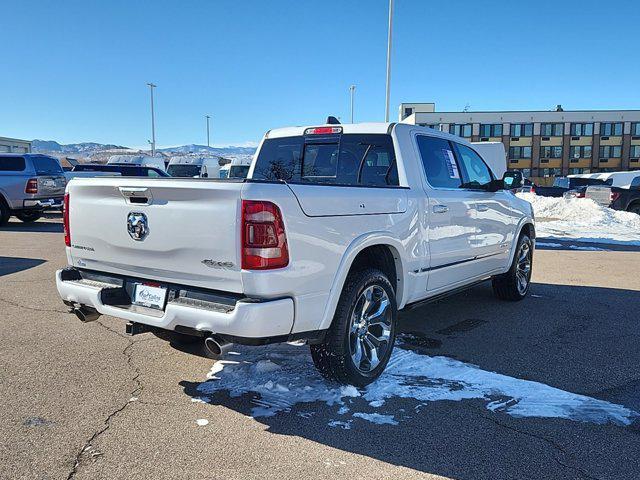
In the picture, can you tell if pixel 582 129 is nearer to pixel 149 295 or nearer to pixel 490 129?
pixel 490 129

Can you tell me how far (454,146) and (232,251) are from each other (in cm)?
332

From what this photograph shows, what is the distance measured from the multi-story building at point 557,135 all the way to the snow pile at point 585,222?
145 feet

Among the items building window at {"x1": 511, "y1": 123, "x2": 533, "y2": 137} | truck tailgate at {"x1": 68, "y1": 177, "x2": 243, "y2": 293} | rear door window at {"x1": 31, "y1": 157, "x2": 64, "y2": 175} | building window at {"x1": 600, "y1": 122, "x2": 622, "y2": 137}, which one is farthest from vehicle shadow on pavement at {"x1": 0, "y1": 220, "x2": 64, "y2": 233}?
building window at {"x1": 600, "y1": 122, "x2": 622, "y2": 137}

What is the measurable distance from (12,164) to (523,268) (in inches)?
574

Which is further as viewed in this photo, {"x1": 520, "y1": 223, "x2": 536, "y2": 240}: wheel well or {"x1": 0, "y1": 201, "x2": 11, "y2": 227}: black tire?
{"x1": 0, "y1": 201, "x2": 11, "y2": 227}: black tire

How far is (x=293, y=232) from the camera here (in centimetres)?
322

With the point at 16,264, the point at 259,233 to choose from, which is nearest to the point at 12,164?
the point at 16,264

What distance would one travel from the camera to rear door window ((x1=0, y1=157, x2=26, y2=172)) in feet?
50.8

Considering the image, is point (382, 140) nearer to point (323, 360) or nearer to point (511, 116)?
point (323, 360)

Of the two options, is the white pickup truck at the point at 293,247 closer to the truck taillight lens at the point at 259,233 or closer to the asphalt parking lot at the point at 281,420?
the truck taillight lens at the point at 259,233

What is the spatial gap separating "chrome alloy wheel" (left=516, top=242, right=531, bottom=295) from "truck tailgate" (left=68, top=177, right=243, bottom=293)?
4.81 m

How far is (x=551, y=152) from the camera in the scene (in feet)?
214

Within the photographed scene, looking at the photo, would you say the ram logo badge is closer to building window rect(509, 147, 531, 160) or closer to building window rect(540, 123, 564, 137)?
building window rect(509, 147, 531, 160)

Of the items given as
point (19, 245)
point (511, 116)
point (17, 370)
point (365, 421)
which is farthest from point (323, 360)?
point (511, 116)
